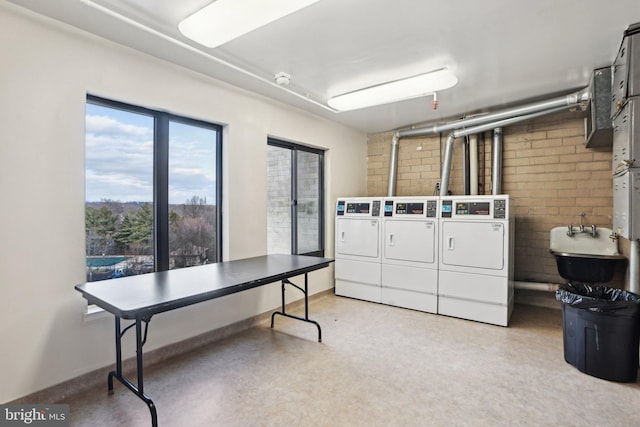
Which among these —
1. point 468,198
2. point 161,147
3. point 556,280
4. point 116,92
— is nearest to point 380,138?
point 468,198

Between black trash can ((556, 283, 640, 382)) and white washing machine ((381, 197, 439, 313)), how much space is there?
156cm

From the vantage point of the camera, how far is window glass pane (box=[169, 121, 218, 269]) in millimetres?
3156

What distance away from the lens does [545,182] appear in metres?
4.17

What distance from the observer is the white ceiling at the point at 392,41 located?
2146 mm

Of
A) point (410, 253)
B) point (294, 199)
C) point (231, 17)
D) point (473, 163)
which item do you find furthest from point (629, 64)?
point (294, 199)

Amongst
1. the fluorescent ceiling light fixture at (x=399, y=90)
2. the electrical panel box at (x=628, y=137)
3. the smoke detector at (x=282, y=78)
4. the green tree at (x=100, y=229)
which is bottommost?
the green tree at (x=100, y=229)

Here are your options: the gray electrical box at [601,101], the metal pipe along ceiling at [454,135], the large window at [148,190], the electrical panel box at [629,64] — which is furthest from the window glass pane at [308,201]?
the electrical panel box at [629,64]

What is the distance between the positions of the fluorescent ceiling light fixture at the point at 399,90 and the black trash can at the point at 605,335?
2.20 meters

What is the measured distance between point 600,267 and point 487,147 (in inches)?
76.9

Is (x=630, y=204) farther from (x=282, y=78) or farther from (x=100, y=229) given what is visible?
(x=100, y=229)

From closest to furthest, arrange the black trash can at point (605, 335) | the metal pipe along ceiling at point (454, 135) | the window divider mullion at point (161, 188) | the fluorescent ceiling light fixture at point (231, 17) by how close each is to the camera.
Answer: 1. the fluorescent ceiling light fixture at point (231, 17)
2. the black trash can at point (605, 335)
3. the window divider mullion at point (161, 188)
4. the metal pipe along ceiling at point (454, 135)

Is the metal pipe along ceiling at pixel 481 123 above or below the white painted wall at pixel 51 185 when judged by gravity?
above

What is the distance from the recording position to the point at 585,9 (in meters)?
2.16

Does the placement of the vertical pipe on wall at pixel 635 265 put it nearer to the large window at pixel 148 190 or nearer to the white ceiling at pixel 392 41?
the white ceiling at pixel 392 41
